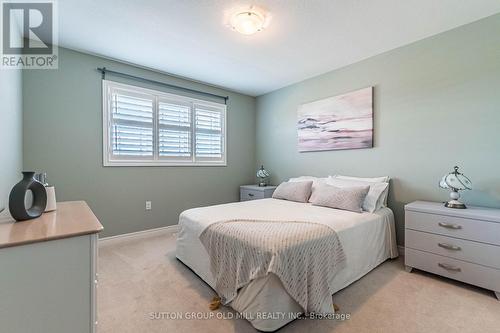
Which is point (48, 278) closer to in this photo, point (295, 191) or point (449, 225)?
point (295, 191)

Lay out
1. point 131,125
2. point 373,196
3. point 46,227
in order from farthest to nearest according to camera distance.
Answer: point 131,125, point 373,196, point 46,227

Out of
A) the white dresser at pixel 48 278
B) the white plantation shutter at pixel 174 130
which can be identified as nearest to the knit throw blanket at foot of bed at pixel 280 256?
the white dresser at pixel 48 278

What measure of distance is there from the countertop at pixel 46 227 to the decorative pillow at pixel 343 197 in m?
2.19

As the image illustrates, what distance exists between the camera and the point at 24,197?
3.90 ft

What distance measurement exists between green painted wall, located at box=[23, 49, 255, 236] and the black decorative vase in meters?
1.61

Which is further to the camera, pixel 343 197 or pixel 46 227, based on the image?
pixel 343 197

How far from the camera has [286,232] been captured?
5.28ft

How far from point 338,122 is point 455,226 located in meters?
1.79

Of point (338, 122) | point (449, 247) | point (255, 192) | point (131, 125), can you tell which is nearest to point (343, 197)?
point (449, 247)

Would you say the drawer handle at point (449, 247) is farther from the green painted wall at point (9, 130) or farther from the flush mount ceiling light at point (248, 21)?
the green painted wall at point (9, 130)

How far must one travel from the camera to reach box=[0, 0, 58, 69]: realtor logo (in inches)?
73.7

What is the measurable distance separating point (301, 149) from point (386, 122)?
1286mm

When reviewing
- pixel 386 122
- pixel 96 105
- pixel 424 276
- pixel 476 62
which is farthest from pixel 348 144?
pixel 96 105

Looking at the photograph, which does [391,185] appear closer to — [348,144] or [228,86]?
[348,144]
